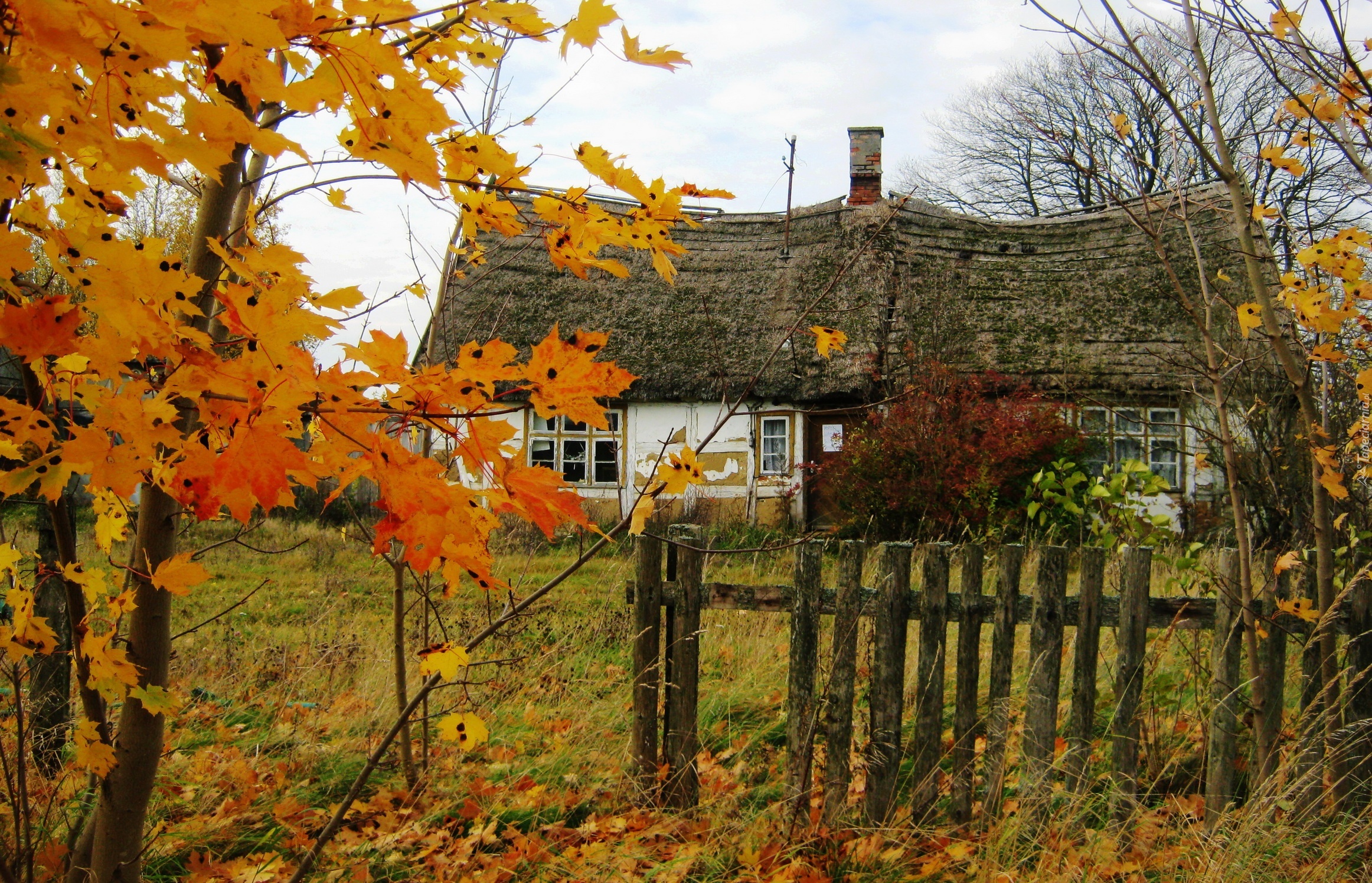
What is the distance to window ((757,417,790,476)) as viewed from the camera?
11289mm

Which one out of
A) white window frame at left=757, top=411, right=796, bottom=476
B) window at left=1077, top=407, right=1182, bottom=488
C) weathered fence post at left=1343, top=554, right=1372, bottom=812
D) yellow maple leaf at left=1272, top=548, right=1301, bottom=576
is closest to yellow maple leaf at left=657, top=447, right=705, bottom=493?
yellow maple leaf at left=1272, top=548, right=1301, bottom=576

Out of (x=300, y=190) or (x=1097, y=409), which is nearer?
(x=300, y=190)

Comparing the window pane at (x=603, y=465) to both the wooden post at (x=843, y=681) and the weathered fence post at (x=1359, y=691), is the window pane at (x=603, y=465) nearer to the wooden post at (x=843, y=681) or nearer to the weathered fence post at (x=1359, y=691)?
the wooden post at (x=843, y=681)

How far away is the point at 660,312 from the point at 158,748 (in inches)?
428

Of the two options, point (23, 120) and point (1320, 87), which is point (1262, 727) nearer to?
point (1320, 87)

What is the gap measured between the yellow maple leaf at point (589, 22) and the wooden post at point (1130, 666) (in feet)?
7.34

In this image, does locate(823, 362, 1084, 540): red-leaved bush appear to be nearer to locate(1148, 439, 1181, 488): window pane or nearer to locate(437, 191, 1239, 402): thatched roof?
locate(437, 191, 1239, 402): thatched roof

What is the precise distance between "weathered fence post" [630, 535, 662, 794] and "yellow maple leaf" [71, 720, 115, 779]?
1.58m

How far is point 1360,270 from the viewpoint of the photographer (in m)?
2.58

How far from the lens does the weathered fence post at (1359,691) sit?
8.70ft

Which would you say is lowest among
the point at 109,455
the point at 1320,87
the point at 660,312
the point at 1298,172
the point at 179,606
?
the point at 179,606

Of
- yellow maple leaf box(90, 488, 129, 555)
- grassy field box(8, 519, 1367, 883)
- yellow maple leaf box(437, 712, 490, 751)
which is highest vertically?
yellow maple leaf box(90, 488, 129, 555)

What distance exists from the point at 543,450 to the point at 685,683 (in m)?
9.66

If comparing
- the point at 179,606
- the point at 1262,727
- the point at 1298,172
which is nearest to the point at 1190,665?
the point at 1262,727
